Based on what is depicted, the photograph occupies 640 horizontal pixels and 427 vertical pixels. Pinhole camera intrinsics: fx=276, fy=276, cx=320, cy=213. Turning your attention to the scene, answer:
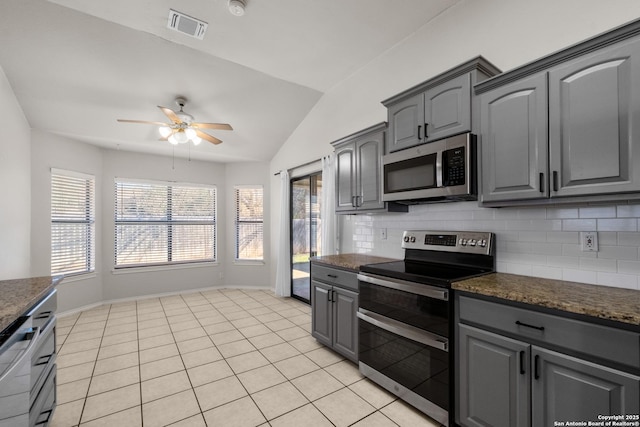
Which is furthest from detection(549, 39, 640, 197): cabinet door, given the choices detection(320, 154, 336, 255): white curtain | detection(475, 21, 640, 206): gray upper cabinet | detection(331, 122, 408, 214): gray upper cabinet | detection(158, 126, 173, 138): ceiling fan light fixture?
detection(158, 126, 173, 138): ceiling fan light fixture

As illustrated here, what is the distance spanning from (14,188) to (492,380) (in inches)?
191

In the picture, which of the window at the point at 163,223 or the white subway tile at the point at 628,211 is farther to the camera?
the window at the point at 163,223

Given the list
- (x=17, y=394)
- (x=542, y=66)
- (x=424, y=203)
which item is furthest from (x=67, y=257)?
(x=542, y=66)

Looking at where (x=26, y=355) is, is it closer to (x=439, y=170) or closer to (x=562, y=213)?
(x=439, y=170)

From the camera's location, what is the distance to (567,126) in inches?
61.4

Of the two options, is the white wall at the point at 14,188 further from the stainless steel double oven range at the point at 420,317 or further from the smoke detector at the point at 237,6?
the stainless steel double oven range at the point at 420,317

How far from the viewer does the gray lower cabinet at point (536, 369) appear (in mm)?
1183

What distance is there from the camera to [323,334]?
295cm

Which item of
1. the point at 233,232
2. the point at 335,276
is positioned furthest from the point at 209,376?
the point at 233,232

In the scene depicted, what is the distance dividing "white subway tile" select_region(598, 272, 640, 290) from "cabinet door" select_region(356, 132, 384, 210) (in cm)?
159

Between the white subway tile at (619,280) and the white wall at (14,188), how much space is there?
4965mm

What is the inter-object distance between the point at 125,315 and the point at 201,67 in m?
3.70


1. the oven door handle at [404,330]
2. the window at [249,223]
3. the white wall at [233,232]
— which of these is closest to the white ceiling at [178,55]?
the white wall at [233,232]

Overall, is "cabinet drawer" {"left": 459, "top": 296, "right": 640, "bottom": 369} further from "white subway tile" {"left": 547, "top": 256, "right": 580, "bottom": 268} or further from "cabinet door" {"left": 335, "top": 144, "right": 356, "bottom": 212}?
"cabinet door" {"left": 335, "top": 144, "right": 356, "bottom": 212}
